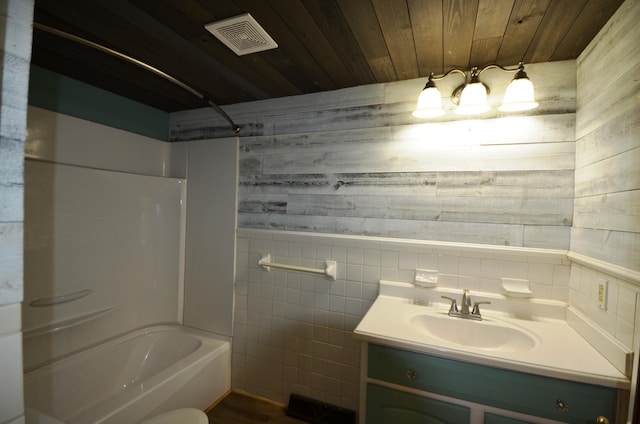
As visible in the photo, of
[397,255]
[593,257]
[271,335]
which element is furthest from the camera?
[271,335]

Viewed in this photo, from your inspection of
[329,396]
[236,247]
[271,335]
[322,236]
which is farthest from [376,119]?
[329,396]

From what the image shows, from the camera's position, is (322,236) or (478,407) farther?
(322,236)

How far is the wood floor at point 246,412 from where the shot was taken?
176 centimetres

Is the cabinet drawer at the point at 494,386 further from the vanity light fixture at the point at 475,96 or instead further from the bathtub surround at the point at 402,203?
the vanity light fixture at the point at 475,96

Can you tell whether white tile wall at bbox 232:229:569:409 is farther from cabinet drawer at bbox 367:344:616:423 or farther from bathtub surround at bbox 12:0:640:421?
cabinet drawer at bbox 367:344:616:423

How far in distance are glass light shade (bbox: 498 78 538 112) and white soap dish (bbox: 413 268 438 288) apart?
926 mm

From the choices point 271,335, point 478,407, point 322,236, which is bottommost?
point 271,335

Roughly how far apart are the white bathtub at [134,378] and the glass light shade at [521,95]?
2.32 m

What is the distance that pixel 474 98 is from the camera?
1.33m

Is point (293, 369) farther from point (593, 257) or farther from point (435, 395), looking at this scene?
point (593, 257)

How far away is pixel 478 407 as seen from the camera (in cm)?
104

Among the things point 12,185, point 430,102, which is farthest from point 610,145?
point 12,185

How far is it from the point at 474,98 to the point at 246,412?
2.35m

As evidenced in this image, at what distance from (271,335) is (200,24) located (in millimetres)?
1877
